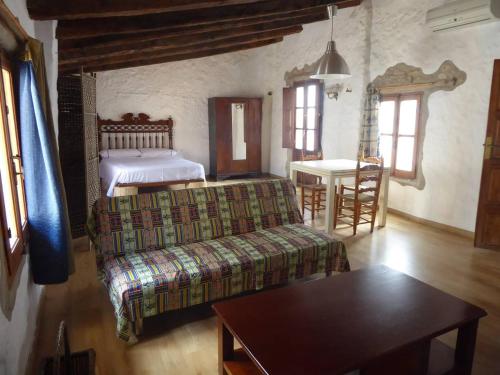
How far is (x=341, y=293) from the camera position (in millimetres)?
2021

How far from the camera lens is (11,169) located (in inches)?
81.0

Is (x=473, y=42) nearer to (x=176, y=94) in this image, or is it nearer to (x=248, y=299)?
(x=248, y=299)

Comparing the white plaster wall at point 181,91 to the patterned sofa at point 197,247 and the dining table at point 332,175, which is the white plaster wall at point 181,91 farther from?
the patterned sofa at point 197,247

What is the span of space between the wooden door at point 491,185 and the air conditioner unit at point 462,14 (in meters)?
0.57

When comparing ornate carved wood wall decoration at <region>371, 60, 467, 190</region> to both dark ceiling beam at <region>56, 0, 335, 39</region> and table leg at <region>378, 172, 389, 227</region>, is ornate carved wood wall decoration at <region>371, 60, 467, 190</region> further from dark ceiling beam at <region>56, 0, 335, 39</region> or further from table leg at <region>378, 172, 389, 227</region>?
dark ceiling beam at <region>56, 0, 335, 39</region>

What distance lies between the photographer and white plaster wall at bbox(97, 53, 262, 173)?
23.8ft

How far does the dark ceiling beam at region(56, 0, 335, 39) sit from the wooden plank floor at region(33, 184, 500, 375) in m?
2.02

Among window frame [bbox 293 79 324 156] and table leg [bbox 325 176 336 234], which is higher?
window frame [bbox 293 79 324 156]

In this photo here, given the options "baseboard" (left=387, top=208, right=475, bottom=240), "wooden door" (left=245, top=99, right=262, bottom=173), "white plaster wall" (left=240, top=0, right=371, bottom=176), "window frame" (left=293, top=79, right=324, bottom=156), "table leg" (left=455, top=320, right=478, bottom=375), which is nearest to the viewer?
"table leg" (left=455, top=320, right=478, bottom=375)

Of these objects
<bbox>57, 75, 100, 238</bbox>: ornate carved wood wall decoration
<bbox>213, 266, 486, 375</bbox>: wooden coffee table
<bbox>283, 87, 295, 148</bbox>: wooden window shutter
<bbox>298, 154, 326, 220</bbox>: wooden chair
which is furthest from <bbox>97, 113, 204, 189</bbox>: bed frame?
<bbox>213, 266, 486, 375</bbox>: wooden coffee table

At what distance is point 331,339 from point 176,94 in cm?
689

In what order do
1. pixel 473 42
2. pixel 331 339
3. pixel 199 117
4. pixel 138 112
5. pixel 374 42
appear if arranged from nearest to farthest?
pixel 331 339, pixel 473 42, pixel 374 42, pixel 138 112, pixel 199 117

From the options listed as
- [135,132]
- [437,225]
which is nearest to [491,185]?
[437,225]

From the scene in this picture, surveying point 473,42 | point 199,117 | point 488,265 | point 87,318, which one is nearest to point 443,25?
point 473,42
